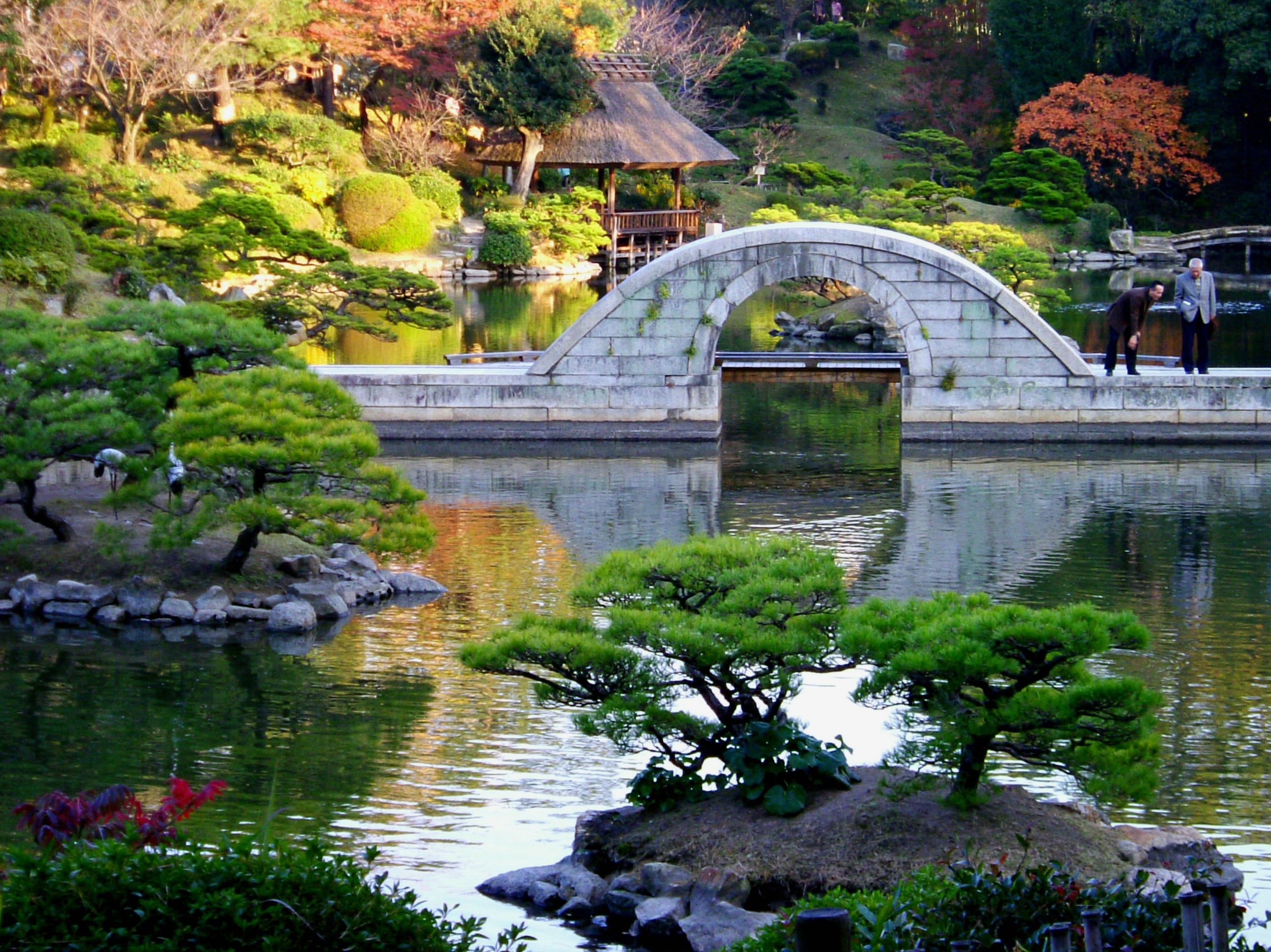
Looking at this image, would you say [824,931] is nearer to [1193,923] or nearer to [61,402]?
[1193,923]

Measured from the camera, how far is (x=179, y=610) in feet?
43.4

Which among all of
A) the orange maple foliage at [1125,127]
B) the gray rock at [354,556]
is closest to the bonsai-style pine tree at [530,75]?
the orange maple foliage at [1125,127]

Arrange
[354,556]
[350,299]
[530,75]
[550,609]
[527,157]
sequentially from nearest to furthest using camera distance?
[550,609] < [354,556] < [350,299] < [530,75] < [527,157]

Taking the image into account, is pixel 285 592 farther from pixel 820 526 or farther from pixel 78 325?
pixel 820 526

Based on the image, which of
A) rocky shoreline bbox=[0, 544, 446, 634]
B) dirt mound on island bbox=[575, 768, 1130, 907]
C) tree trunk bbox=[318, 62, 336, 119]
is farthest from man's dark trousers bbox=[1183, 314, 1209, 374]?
tree trunk bbox=[318, 62, 336, 119]

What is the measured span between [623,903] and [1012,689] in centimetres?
216

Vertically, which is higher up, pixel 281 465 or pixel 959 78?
pixel 959 78

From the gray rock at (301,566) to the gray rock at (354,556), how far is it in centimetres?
28

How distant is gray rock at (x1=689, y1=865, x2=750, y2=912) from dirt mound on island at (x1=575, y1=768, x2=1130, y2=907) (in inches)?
3.8

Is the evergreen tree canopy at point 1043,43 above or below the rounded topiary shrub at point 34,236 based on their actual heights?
Result: above

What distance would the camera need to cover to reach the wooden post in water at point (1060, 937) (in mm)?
4875

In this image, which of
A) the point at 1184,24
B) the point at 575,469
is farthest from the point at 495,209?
the point at 575,469

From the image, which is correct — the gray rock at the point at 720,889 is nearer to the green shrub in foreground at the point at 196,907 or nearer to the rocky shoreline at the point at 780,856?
the rocky shoreline at the point at 780,856

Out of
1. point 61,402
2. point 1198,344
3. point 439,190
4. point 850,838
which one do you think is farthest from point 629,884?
point 439,190
